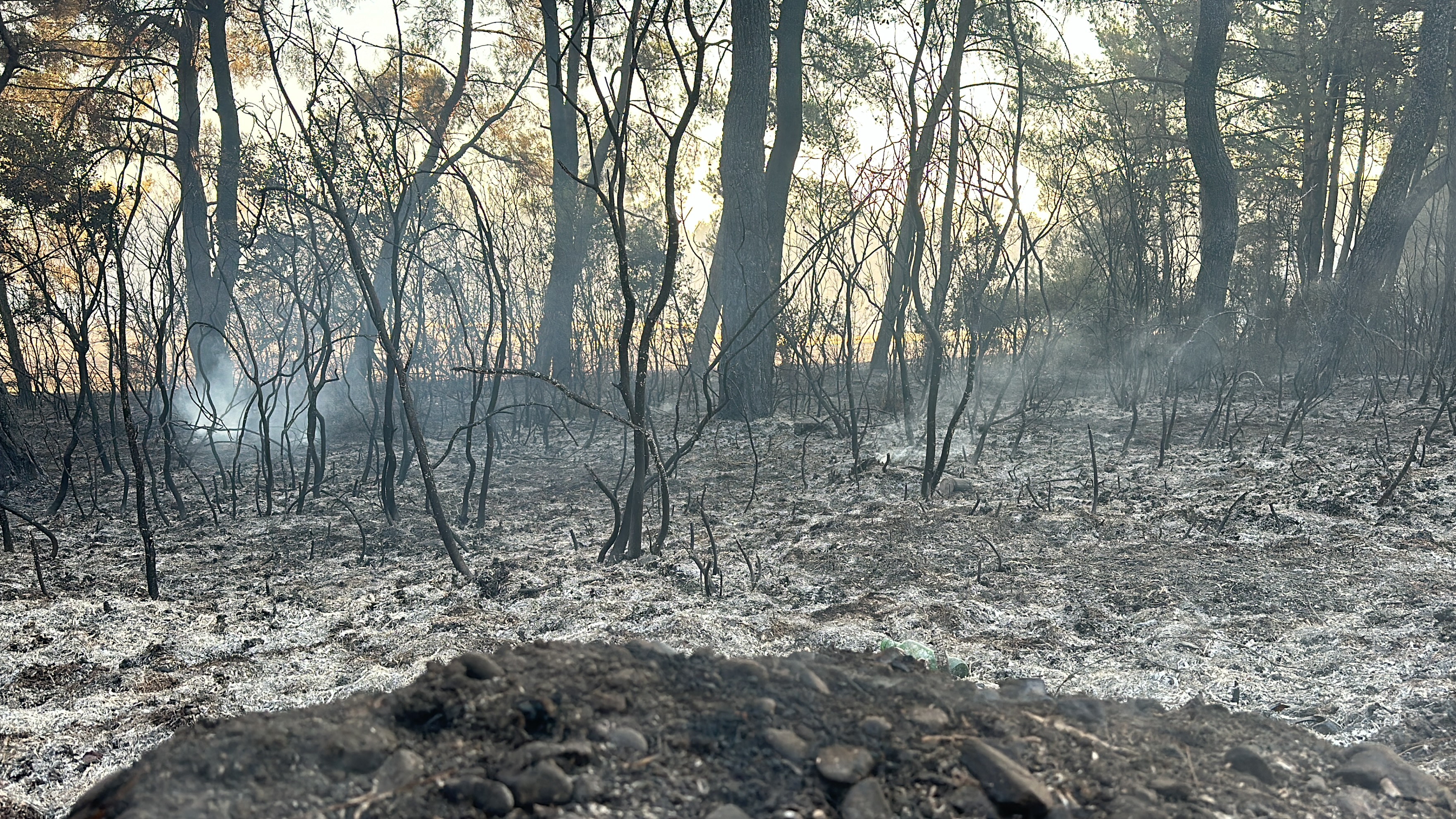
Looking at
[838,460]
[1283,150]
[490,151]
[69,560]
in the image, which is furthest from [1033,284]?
[69,560]

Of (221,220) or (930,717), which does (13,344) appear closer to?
(221,220)

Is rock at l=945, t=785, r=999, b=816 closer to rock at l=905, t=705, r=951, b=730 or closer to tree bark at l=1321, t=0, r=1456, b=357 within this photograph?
rock at l=905, t=705, r=951, b=730

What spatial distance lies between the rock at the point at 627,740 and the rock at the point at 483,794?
0.59 ft

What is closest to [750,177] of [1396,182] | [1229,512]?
[1229,512]

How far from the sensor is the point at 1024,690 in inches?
71.2

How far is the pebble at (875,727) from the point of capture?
4.68 feet

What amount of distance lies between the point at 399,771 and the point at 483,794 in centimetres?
15

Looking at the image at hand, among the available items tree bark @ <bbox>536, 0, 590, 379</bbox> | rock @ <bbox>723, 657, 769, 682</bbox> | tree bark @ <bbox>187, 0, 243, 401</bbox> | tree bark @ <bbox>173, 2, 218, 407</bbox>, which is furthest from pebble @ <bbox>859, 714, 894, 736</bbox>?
tree bark @ <bbox>187, 0, 243, 401</bbox>

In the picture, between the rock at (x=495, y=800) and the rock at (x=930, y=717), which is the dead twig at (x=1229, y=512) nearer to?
the rock at (x=930, y=717)

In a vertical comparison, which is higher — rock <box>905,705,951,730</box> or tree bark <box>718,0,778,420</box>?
tree bark <box>718,0,778,420</box>

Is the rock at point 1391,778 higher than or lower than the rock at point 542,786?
lower

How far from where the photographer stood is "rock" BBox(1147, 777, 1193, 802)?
1345 mm

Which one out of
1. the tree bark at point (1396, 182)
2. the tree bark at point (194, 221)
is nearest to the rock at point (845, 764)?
the tree bark at point (194, 221)

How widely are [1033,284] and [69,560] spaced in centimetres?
1339
